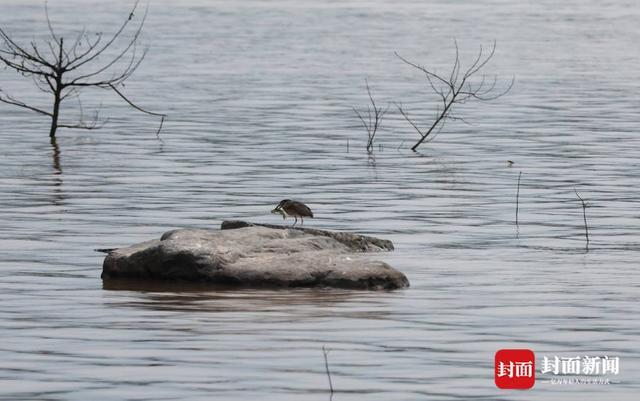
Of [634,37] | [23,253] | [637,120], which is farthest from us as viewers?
[634,37]

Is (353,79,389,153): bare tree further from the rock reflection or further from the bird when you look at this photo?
the rock reflection

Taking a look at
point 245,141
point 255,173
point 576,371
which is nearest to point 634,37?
point 245,141

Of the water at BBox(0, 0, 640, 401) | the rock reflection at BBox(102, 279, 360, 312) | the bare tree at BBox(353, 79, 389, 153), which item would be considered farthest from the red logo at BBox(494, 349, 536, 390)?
the bare tree at BBox(353, 79, 389, 153)

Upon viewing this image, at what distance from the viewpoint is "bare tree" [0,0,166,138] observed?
26.8m

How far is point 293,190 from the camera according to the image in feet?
66.2

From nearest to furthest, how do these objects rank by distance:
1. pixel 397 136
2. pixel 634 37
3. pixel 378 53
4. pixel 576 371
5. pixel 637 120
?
1. pixel 576 371
2. pixel 397 136
3. pixel 637 120
4. pixel 378 53
5. pixel 634 37

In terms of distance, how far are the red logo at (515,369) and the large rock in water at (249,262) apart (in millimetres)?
2756

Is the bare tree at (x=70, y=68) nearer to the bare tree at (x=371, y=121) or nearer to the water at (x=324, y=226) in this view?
the water at (x=324, y=226)

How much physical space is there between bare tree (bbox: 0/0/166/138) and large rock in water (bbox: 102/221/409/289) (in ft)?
41.2

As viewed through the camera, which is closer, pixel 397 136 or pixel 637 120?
pixel 397 136

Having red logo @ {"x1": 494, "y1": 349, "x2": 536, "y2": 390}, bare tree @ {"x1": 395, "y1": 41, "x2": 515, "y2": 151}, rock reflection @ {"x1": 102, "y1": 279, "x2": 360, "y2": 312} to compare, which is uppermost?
bare tree @ {"x1": 395, "y1": 41, "x2": 515, "y2": 151}

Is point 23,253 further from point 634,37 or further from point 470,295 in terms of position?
point 634,37

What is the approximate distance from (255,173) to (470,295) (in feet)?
30.8

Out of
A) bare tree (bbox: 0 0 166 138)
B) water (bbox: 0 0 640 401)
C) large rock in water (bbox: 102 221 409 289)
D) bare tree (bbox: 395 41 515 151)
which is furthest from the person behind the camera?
bare tree (bbox: 0 0 166 138)
